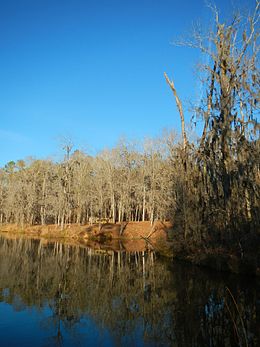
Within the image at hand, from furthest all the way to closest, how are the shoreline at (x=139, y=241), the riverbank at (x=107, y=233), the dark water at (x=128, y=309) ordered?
the riverbank at (x=107, y=233) → the shoreline at (x=139, y=241) → the dark water at (x=128, y=309)

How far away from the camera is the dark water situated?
6730 mm

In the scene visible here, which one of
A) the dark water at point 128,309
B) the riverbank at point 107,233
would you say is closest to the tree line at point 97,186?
the riverbank at point 107,233

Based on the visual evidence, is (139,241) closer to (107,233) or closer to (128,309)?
(107,233)

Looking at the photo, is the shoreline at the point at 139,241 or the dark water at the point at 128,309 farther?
the shoreline at the point at 139,241

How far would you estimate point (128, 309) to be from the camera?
875cm

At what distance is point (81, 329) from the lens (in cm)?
731

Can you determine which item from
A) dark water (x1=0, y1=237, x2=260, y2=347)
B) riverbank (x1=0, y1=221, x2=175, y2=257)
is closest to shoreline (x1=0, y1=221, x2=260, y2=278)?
riverbank (x1=0, y1=221, x2=175, y2=257)

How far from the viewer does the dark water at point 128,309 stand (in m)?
6.73

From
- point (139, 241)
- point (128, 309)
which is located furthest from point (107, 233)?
point (128, 309)

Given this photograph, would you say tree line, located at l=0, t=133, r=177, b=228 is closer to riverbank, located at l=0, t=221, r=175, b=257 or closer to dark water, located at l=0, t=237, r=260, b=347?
riverbank, located at l=0, t=221, r=175, b=257

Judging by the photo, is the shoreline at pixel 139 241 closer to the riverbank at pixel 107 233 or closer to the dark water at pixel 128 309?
the riverbank at pixel 107 233

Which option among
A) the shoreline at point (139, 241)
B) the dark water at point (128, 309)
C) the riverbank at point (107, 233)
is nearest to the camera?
the dark water at point (128, 309)

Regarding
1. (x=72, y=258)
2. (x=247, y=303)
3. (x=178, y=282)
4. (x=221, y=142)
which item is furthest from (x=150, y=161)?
(x=247, y=303)

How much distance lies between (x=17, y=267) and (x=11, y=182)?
5047cm
